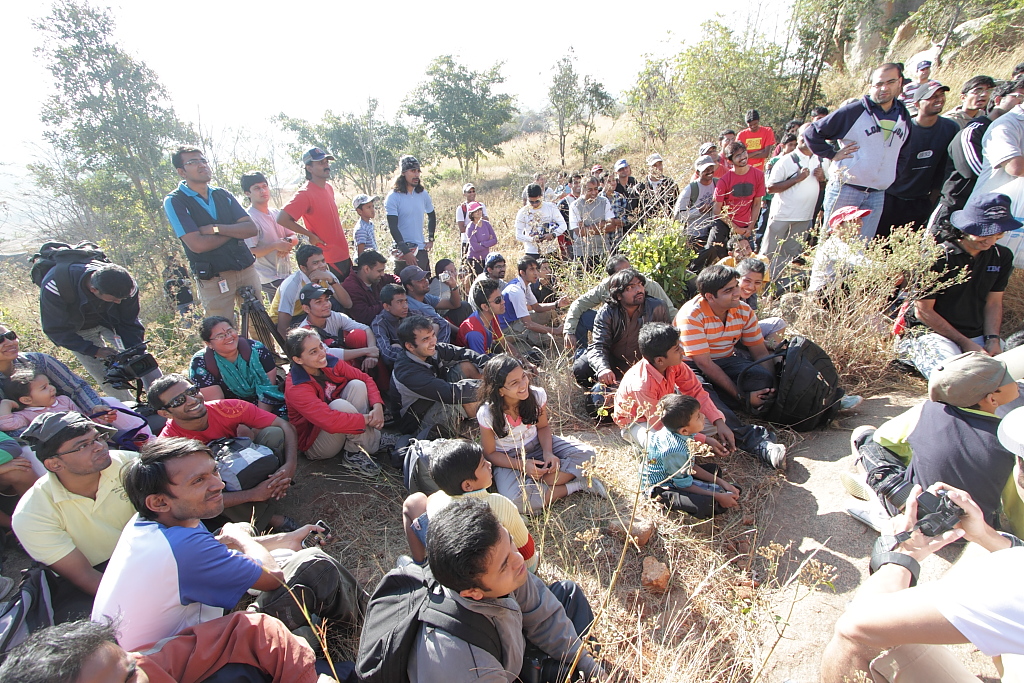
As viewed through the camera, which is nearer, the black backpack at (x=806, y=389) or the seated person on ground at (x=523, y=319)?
the black backpack at (x=806, y=389)

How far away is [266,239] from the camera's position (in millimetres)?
4773

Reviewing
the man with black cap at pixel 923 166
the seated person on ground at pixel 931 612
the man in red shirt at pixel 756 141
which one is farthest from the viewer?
the man in red shirt at pixel 756 141

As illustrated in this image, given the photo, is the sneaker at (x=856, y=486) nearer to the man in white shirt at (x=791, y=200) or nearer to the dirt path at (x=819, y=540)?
the dirt path at (x=819, y=540)

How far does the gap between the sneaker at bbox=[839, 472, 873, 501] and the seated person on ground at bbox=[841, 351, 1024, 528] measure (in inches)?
10.8

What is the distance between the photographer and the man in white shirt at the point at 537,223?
576cm

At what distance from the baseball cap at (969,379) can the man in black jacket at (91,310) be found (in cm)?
491

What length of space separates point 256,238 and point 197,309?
2483 mm

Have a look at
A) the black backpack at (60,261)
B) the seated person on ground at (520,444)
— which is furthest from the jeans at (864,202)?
the black backpack at (60,261)

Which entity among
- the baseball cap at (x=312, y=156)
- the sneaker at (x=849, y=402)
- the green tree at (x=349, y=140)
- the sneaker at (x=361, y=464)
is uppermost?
the green tree at (x=349, y=140)

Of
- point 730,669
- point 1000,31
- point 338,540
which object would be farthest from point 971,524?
point 1000,31

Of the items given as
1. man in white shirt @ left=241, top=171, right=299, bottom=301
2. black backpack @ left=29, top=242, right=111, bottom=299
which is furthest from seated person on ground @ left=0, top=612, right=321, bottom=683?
man in white shirt @ left=241, top=171, right=299, bottom=301

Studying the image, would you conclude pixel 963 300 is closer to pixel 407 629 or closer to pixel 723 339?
pixel 723 339

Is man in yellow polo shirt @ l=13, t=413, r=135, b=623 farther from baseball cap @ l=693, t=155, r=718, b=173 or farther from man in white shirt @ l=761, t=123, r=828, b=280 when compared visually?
baseball cap @ l=693, t=155, r=718, b=173

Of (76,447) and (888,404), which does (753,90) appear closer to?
(888,404)
